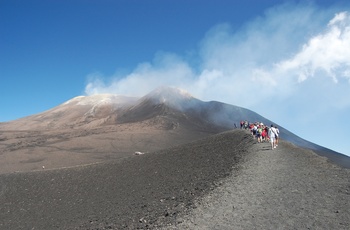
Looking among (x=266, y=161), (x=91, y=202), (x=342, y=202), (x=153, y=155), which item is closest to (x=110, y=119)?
(x=153, y=155)

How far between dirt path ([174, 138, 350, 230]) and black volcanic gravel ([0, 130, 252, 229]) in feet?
3.81

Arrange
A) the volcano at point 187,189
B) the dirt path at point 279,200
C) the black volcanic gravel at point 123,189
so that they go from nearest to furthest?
the dirt path at point 279,200 < the volcano at point 187,189 < the black volcanic gravel at point 123,189

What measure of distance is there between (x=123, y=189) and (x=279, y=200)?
49.6 feet

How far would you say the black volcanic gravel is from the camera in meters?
16.1

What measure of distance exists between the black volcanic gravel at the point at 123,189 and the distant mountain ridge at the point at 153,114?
180 ft

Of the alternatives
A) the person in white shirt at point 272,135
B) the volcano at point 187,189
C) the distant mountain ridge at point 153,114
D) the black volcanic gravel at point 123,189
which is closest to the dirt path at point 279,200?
the volcano at point 187,189

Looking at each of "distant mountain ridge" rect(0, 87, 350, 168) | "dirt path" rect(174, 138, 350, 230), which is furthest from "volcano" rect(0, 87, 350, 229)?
"distant mountain ridge" rect(0, 87, 350, 168)

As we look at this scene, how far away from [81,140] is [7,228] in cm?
5399

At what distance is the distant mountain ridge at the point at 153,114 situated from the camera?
99519 millimetres

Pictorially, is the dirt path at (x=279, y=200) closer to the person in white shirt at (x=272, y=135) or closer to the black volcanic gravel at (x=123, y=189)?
the black volcanic gravel at (x=123, y=189)

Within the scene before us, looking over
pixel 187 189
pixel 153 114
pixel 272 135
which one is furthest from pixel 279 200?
pixel 153 114

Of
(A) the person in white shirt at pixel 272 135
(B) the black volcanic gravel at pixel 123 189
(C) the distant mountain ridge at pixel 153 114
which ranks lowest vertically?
(B) the black volcanic gravel at pixel 123 189

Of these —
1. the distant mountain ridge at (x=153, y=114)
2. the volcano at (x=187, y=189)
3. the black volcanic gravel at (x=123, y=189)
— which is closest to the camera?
the volcano at (x=187, y=189)

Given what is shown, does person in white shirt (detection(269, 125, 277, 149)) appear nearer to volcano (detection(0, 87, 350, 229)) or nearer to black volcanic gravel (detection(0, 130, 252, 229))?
volcano (detection(0, 87, 350, 229))
